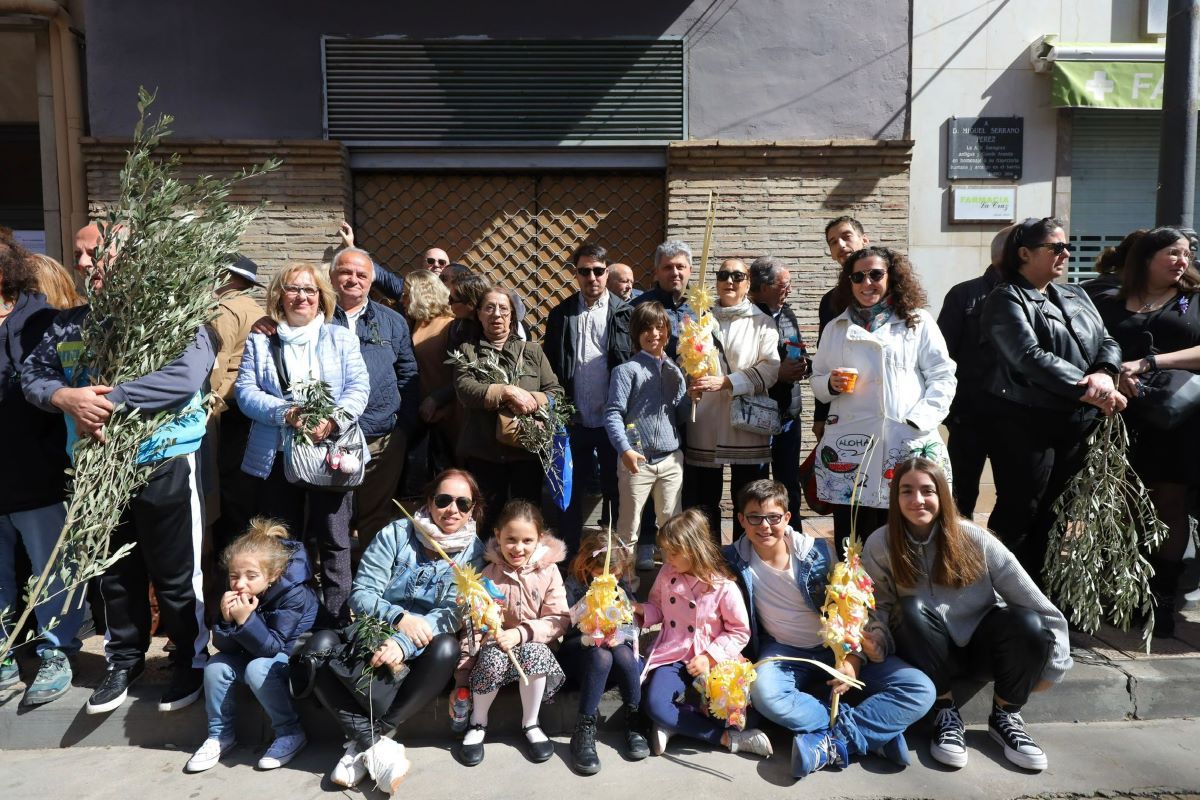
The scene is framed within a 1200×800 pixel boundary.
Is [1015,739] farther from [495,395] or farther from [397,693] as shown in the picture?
[495,395]

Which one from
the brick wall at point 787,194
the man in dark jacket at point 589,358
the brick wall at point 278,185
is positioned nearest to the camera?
the man in dark jacket at point 589,358

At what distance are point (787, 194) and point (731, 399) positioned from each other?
2.99 metres

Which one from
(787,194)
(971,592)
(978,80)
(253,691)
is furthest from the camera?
(978,80)

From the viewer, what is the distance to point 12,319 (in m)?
4.12

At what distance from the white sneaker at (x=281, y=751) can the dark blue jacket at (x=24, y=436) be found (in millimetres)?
1536

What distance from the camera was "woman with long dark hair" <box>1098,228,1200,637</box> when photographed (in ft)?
14.6

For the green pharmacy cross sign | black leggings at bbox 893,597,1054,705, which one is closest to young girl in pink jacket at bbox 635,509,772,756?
black leggings at bbox 893,597,1054,705

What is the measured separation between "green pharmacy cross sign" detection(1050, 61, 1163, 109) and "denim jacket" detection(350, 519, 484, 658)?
6.20m

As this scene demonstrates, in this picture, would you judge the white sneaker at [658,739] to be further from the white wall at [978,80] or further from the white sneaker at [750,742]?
the white wall at [978,80]

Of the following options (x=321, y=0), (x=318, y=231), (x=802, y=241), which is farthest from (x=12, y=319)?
(x=802, y=241)

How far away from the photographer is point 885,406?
4.30m

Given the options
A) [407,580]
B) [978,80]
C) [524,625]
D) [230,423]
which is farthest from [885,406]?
[978,80]

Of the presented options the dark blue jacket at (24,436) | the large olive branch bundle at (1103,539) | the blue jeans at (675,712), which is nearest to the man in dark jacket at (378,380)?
the dark blue jacket at (24,436)

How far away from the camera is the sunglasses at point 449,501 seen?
4062 millimetres
